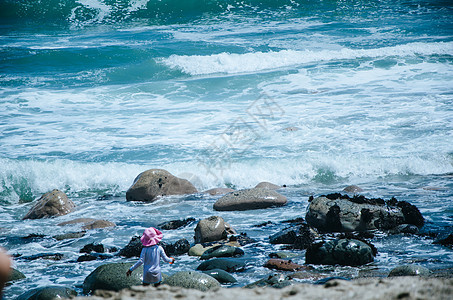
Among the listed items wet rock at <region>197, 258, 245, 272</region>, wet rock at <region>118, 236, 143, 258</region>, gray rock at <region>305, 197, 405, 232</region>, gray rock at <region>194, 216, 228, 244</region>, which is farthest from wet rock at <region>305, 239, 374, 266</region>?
wet rock at <region>118, 236, 143, 258</region>

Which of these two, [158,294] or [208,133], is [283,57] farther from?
[158,294]

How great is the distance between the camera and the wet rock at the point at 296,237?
7.48 meters

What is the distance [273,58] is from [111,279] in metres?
20.0

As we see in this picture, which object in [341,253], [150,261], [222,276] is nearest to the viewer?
[150,261]

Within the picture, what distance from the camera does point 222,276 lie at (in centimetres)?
609

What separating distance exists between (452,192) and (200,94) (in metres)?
12.4

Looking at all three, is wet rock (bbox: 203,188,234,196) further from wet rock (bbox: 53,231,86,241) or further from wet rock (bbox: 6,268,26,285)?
wet rock (bbox: 6,268,26,285)

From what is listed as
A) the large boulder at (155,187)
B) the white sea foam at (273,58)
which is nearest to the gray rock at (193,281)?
the large boulder at (155,187)

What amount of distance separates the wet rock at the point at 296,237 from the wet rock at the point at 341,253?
74 centimetres

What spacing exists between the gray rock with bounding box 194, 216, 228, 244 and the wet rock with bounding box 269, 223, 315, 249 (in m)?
0.88

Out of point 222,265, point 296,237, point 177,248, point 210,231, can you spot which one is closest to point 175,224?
point 210,231

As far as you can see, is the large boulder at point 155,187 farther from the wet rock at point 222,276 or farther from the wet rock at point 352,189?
the wet rock at point 222,276

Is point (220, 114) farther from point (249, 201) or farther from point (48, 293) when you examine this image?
point (48, 293)

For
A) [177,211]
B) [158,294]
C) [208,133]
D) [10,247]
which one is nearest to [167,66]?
[208,133]
